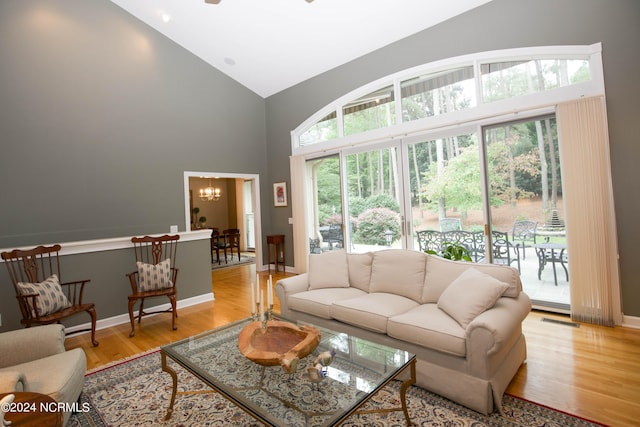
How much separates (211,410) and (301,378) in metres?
0.82

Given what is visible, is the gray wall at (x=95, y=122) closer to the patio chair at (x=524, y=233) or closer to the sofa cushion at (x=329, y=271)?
the sofa cushion at (x=329, y=271)

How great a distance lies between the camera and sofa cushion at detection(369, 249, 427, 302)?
2.92m

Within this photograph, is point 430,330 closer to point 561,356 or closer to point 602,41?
point 561,356

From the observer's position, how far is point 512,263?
13.1 feet

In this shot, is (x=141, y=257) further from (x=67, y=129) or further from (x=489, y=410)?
(x=489, y=410)

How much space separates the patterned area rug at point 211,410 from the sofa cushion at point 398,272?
87 cm

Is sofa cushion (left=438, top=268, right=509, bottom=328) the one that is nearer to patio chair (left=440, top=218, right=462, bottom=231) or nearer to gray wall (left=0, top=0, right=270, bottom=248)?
patio chair (left=440, top=218, right=462, bottom=231)

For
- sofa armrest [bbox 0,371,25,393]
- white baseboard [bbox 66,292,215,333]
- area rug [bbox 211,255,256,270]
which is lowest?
white baseboard [bbox 66,292,215,333]

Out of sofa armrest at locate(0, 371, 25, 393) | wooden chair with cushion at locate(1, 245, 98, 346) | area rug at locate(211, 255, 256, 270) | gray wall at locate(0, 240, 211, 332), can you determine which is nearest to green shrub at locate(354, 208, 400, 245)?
gray wall at locate(0, 240, 211, 332)

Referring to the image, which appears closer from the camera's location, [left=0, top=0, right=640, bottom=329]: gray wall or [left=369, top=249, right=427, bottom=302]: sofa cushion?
[left=369, top=249, right=427, bottom=302]: sofa cushion

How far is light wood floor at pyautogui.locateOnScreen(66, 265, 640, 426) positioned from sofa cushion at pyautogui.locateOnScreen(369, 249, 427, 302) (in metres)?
1.01

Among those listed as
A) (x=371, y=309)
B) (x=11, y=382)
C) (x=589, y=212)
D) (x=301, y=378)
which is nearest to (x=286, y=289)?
(x=371, y=309)

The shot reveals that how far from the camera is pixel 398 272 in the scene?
3031mm

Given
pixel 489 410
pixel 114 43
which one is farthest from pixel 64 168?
pixel 489 410
